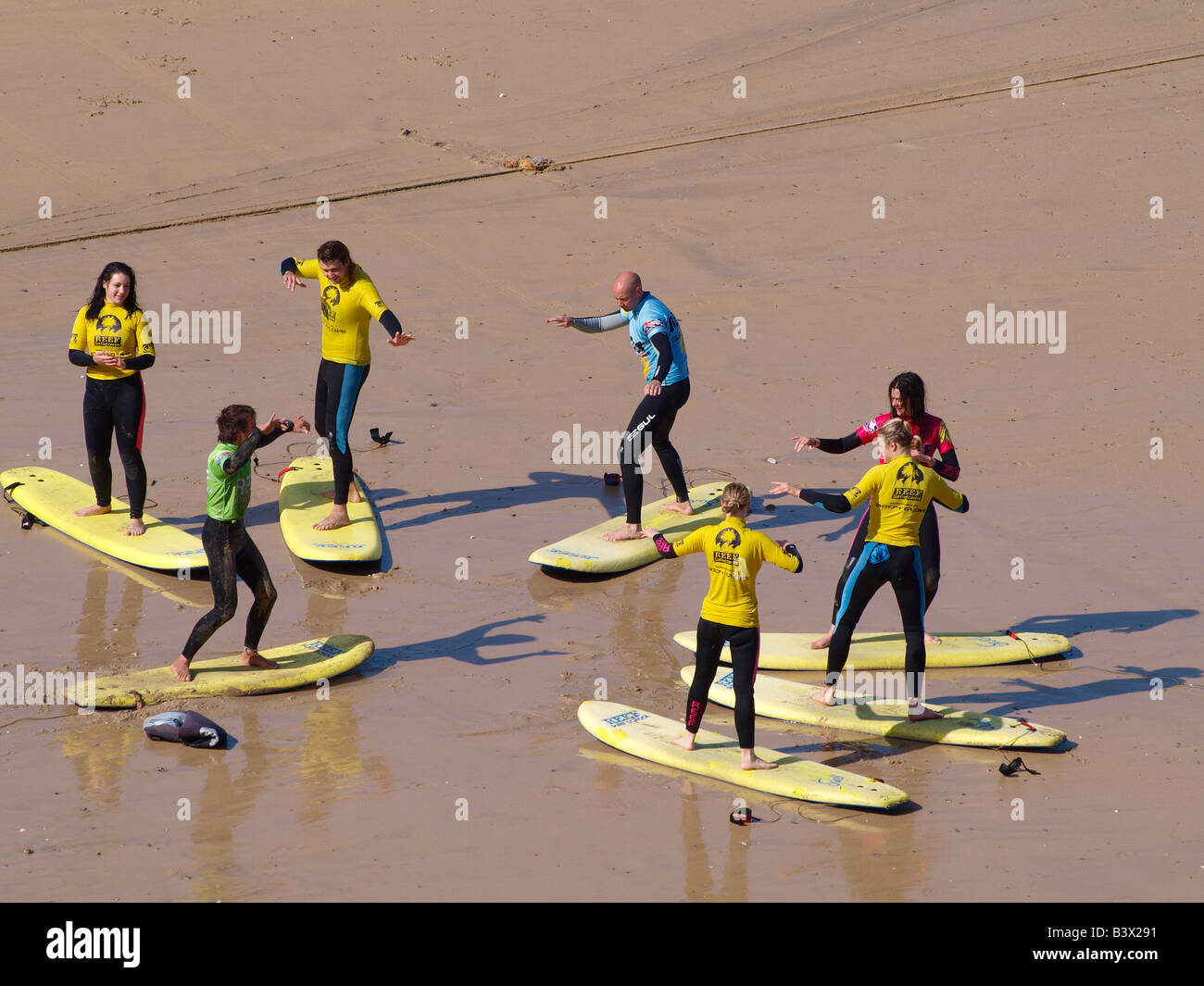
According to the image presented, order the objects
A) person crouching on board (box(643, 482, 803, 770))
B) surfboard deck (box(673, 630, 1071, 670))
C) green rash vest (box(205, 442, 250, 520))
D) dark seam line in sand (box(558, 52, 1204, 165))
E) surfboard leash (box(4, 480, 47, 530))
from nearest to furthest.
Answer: person crouching on board (box(643, 482, 803, 770)) < green rash vest (box(205, 442, 250, 520)) < surfboard deck (box(673, 630, 1071, 670)) < surfboard leash (box(4, 480, 47, 530)) < dark seam line in sand (box(558, 52, 1204, 165))

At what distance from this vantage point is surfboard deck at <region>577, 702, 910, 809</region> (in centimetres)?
699

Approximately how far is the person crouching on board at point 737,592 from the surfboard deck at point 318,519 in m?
3.61

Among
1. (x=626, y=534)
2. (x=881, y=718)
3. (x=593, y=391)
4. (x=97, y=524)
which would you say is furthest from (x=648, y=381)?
(x=97, y=524)

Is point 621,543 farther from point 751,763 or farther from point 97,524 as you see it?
point 97,524

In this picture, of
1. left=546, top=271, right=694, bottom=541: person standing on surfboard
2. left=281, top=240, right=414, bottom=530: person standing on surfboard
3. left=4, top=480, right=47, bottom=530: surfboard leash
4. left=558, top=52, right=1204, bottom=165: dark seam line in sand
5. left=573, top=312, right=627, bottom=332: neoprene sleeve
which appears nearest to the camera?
left=546, top=271, right=694, bottom=541: person standing on surfboard

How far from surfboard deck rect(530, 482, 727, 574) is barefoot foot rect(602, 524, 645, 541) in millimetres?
42

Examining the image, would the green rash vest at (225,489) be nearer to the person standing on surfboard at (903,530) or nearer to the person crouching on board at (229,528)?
the person crouching on board at (229,528)

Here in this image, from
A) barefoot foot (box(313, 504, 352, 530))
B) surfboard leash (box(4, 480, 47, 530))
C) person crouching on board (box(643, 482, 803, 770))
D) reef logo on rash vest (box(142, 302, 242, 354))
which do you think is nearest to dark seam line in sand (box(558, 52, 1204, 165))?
reef logo on rash vest (box(142, 302, 242, 354))

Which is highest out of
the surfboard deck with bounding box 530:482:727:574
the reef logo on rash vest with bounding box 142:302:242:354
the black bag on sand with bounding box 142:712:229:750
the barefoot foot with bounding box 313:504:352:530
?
the reef logo on rash vest with bounding box 142:302:242:354

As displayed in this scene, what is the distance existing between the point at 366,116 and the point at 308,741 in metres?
14.5

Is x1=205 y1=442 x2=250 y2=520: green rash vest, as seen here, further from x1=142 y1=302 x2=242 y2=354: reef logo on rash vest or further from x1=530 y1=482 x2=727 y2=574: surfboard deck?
x1=142 y1=302 x2=242 y2=354: reef logo on rash vest

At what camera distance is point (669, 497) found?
11586mm

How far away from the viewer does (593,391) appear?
46.1 ft

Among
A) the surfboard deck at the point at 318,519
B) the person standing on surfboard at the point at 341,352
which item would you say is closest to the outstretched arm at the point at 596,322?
the person standing on surfboard at the point at 341,352
